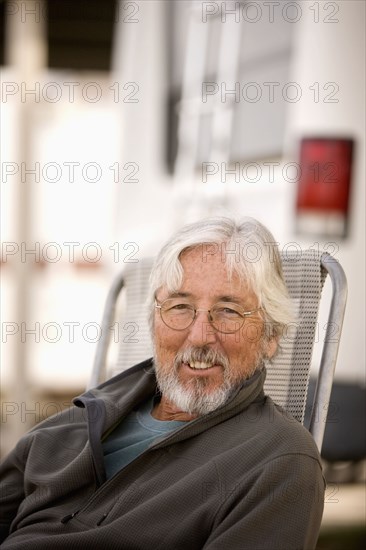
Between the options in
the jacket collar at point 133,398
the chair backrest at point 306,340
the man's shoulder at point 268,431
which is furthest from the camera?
the chair backrest at point 306,340

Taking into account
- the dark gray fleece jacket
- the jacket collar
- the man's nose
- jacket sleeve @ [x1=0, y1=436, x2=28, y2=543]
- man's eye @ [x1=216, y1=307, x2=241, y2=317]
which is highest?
man's eye @ [x1=216, y1=307, x2=241, y2=317]

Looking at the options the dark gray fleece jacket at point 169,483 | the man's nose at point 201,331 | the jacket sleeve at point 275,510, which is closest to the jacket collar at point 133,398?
the dark gray fleece jacket at point 169,483

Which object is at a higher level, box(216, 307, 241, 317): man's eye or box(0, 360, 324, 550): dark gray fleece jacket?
box(216, 307, 241, 317): man's eye

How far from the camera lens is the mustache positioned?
2314mm

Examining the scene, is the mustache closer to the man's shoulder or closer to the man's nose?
the man's nose

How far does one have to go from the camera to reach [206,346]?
232 cm

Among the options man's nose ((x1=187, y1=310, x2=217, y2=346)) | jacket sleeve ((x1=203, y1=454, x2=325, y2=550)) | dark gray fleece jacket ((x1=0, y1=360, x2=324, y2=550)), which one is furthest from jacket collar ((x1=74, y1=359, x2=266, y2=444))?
jacket sleeve ((x1=203, y1=454, x2=325, y2=550))

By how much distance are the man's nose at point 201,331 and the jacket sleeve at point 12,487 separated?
1.98ft

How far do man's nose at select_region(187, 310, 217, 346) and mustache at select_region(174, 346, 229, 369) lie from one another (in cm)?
2

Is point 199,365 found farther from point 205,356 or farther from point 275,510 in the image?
point 275,510

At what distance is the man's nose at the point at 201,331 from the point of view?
2314 mm

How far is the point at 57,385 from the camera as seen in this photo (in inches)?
381

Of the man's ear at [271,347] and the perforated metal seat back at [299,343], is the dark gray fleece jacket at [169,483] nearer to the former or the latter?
the man's ear at [271,347]

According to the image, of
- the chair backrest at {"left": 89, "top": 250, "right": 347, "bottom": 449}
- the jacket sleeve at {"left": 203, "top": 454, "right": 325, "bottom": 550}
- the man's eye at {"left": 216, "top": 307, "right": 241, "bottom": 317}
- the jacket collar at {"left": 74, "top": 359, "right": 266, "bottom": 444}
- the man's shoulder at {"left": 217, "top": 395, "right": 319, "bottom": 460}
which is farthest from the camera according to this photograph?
the chair backrest at {"left": 89, "top": 250, "right": 347, "bottom": 449}
